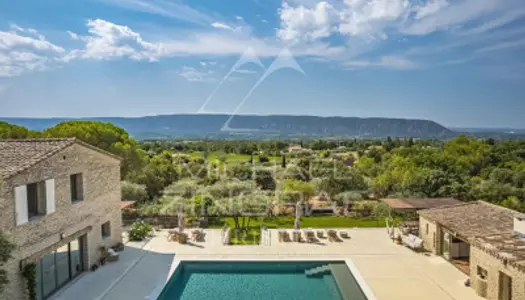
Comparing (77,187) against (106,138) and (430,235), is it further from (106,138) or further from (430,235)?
(106,138)

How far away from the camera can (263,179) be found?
1474 inches

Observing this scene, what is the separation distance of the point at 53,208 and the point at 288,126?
103 metres

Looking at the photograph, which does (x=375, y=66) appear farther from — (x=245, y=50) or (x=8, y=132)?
(x=8, y=132)

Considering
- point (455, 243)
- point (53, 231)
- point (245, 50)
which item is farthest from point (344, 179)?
point (53, 231)

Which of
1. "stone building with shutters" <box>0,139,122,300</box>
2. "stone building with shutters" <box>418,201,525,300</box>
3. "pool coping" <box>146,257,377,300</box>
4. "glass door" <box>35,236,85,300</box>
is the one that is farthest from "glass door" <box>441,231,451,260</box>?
"glass door" <box>35,236,85,300</box>

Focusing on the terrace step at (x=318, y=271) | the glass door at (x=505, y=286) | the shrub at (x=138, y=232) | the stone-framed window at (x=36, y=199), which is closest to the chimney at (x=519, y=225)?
the glass door at (x=505, y=286)

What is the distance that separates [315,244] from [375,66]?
92.1 ft

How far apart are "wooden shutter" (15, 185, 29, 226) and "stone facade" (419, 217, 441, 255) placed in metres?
15.7

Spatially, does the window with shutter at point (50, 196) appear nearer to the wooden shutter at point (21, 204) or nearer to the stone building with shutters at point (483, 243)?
the wooden shutter at point (21, 204)

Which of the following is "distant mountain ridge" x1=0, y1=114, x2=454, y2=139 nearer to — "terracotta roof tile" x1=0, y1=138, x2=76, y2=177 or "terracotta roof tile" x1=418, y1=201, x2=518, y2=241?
"terracotta roof tile" x1=418, y1=201, x2=518, y2=241

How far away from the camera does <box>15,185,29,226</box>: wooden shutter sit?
11023 millimetres

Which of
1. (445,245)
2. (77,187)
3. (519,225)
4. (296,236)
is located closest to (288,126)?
(296,236)

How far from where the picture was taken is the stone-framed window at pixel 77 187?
48.2ft

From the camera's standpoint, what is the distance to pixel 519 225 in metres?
13.5
